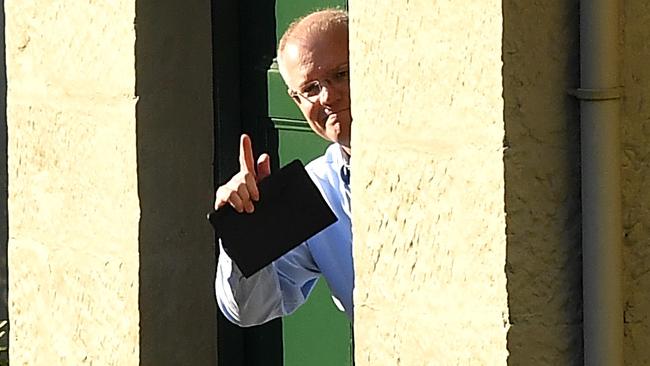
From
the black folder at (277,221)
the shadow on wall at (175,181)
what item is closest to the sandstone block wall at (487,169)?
the black folder at (277,221)

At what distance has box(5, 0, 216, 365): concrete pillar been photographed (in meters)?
4.45

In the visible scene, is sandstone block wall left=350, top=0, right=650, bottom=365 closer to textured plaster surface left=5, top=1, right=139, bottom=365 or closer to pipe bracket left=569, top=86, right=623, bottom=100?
pipe bracket left=569, top=86, right=623, bottom=100

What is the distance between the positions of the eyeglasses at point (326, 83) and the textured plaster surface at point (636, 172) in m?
0.73

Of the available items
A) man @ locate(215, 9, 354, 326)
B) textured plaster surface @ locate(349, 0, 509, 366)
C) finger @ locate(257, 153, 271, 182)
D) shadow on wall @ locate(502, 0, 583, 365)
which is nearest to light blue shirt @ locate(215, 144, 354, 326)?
man @ locate(215, 9, 354, 326)

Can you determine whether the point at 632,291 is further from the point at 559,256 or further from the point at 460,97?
the point at 460,97

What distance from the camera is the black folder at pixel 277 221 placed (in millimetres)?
3826

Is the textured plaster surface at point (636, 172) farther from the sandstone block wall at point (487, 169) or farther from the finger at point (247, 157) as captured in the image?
the finger at point (247, 157)

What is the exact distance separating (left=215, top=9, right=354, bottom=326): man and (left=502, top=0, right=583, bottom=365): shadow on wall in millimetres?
601

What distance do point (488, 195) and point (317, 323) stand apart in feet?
4.75

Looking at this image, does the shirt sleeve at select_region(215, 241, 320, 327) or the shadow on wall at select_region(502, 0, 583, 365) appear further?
the shirt sleeve at select_region(215, 241, 320, 327)

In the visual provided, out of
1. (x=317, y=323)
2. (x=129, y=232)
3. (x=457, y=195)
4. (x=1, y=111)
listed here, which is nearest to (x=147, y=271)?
(x=129, y=232)

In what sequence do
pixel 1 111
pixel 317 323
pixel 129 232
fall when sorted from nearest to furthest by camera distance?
pixel 129 232 → pixel 317 323 → pixel 1 111

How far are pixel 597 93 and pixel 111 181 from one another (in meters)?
1.51

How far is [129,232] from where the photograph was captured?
4.46m
